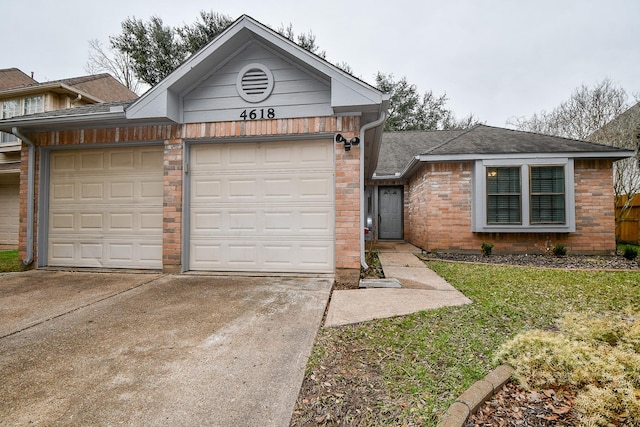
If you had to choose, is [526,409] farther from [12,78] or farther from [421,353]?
[12,78]

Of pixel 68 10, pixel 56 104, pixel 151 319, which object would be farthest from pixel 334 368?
pixel 68 10

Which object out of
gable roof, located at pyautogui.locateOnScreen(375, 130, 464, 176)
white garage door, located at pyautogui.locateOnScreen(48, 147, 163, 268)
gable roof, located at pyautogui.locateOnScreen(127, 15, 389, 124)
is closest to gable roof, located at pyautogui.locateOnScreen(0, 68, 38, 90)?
white garage door, located at pyautogui.locateOnScreen(48, 147, 163, 268)

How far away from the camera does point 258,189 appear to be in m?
5.15

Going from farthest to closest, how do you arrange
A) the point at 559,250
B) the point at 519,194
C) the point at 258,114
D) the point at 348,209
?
the point at 519,194 < the point at 559,250 < the point at 258,114 < the point at 348,209

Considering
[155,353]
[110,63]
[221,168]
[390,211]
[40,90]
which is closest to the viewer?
[155,353]

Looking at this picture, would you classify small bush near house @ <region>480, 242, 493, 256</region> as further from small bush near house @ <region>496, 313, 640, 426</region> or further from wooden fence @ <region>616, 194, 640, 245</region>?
wooden fence @ <region>616, 194, 640, 245</region>

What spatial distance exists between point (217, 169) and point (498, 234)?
7.18 metres

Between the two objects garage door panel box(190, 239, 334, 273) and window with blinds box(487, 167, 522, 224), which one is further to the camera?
window with blinds box(487, 167, 522, 224)

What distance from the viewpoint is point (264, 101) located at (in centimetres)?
499

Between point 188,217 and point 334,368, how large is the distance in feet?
13.1

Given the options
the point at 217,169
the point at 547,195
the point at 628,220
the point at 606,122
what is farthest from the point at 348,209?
the point at 606,122

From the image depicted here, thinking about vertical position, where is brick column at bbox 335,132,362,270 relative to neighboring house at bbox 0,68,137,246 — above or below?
below

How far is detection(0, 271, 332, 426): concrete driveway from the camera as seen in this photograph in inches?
65.5

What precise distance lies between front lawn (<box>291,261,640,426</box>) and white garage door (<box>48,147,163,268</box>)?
419 cm
